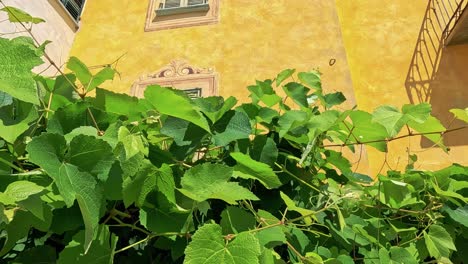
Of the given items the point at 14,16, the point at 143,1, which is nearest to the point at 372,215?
the point at 14,16

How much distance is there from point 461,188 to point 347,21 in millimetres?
4484

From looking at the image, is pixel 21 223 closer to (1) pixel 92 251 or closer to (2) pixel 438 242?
(1) pixel 92 251

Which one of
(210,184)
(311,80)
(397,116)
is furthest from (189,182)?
(311,80)

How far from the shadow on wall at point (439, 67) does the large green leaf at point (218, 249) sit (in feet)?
14.4

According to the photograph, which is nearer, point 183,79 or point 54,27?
point 183,79

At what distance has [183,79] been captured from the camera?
5270mm

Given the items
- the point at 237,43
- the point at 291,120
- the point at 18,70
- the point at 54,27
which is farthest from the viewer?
the point at 54,27

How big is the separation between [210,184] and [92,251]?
28cm

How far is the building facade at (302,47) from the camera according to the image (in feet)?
16.5

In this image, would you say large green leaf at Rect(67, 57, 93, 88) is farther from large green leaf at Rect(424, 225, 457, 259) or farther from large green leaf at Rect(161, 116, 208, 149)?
large green leaf at Rect(424, 225, 457, 259)

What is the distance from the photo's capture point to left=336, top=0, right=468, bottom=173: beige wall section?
4938 millimetres

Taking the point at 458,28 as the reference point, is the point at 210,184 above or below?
below

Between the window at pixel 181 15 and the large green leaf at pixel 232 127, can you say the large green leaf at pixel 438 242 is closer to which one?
the large green leaf at pixel 232 127

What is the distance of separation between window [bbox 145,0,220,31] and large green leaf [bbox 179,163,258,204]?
196 inches
